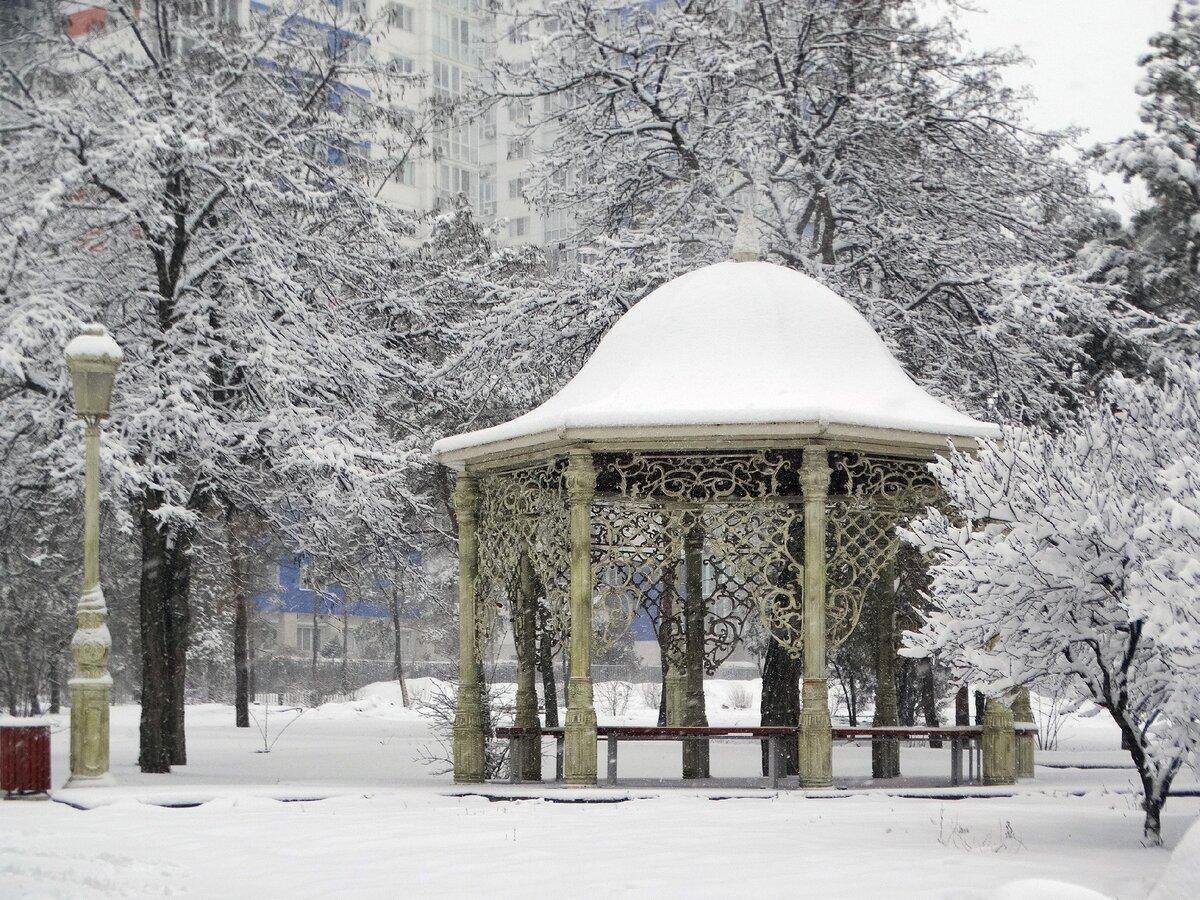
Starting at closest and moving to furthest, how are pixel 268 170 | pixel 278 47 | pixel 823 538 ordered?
pixel 823 538 → pixel 268 170 → pixel 278 47

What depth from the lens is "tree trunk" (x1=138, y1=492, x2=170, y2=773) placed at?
800 inches

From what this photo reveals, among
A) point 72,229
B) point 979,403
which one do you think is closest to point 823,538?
point 979,403

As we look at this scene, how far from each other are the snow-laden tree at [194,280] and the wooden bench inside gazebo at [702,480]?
143 inches

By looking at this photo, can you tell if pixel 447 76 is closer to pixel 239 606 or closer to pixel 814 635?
pixel 239 606

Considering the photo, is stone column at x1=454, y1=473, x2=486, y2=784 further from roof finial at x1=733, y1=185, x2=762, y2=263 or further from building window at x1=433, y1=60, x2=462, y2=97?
building window at x1=433, y1=60, x2=462, y2=97

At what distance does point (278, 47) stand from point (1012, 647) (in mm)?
15570

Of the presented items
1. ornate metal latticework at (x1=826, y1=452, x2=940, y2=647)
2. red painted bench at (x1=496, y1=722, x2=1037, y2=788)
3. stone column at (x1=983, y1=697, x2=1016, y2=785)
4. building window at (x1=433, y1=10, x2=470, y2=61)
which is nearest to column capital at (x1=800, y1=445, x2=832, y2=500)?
ornate metal latticework at (x1=826, y1=452, x2=940, y2=647)

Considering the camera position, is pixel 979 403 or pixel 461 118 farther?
pixel 461 118

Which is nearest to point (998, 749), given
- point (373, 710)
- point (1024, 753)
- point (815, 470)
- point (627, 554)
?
point (1024, 753)

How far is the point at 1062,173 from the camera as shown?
2317 centimetres

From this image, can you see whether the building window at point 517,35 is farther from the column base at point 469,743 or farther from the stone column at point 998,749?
the stone column at point 998,749

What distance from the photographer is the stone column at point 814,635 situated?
1469cm

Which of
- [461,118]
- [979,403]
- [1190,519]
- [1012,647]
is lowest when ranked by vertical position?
[1012,647]

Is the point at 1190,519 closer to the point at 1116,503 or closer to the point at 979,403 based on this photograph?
the point at 1116,503
